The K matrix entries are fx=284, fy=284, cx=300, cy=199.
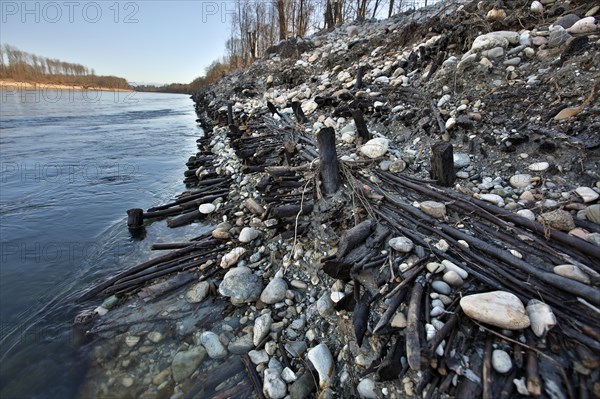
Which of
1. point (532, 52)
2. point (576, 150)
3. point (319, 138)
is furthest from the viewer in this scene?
point (532, 52)

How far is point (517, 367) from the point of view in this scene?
2031mm

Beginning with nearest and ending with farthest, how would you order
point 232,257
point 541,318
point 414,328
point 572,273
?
point 541,318 < point 414,328 < point 572,273 < point 232,257

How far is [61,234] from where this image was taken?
612 cm

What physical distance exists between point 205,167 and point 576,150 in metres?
8.21

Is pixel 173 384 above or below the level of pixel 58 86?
below

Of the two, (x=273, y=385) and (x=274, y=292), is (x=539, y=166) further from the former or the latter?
(x=273, y=385)

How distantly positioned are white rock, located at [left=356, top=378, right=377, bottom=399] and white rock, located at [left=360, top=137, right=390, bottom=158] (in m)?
3.60

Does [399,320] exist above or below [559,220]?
below

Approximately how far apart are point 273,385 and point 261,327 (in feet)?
2.13

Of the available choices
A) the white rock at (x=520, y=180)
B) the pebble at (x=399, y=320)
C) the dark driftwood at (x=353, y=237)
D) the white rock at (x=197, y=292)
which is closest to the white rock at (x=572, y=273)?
the pebble at (x=399, y=320)

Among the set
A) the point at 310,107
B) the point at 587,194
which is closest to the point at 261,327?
the point at 587,194

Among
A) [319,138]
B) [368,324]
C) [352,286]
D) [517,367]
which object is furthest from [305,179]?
[517,367]

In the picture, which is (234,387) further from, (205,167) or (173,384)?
(205,167)

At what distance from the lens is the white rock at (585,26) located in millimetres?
4969
